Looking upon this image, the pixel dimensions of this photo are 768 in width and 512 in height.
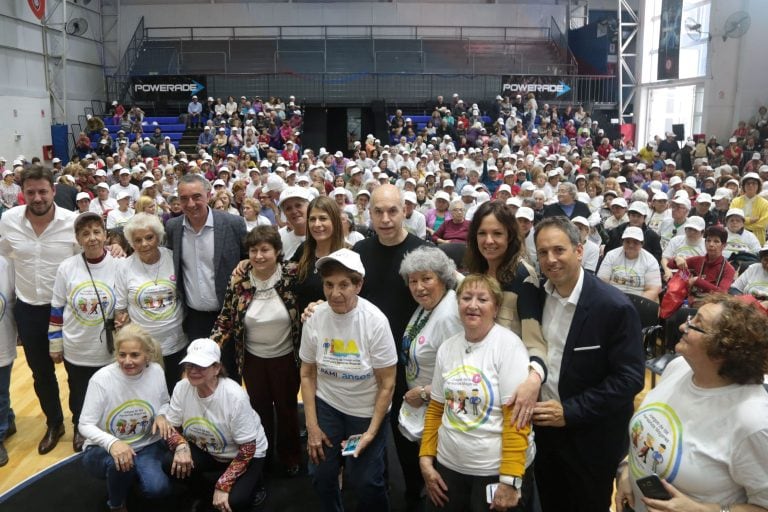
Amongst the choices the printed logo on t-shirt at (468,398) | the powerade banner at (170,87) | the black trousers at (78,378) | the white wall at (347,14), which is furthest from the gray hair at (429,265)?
the white wall at (347,14)

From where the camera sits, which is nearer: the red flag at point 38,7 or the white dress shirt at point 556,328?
the white dress shirt at point 556,328

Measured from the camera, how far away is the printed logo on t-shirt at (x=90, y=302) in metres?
3.70

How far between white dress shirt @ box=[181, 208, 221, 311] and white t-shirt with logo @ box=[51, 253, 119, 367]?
0.51 meters

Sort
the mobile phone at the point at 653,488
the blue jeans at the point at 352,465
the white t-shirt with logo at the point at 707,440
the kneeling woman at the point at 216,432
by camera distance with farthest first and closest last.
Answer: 1. the kneeling woman at the point at 216,432
2. the blue jeans at the point at 352,465
3. the mobile phone at the point at 653,488
4. the white t-shirt with logo at the point at 707,440

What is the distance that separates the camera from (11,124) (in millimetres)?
16266

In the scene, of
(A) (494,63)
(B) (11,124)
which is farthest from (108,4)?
(A) (494,63)

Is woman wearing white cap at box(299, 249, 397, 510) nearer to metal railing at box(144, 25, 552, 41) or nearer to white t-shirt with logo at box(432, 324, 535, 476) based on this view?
white t-shirt with logo at box(432, 324, 535, 476)

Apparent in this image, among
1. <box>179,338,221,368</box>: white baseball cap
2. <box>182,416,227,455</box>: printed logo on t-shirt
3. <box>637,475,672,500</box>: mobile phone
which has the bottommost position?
<box>182,416,227,455</box>: printed logo on t-shirt

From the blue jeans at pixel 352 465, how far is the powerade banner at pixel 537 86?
1954 centimetres

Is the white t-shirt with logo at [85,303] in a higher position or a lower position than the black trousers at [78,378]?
higher

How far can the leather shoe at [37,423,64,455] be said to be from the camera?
4.10 m

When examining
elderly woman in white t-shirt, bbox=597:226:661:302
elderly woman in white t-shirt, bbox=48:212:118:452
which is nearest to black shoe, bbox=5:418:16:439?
elderly woman in white t-shirt, bbox=48:212:118:452

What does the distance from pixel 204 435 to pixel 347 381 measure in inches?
40.2

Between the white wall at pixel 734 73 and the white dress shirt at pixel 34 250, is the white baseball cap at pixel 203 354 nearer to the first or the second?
the white dress shirt at pixel 34 250
